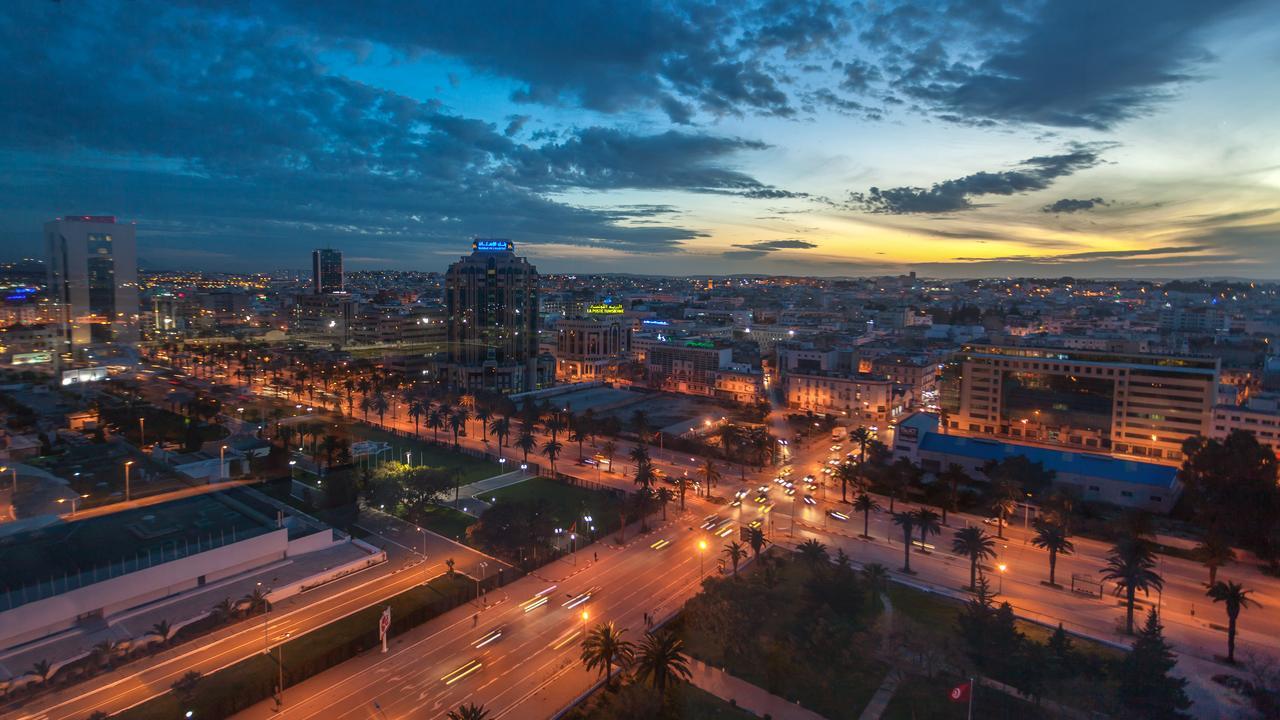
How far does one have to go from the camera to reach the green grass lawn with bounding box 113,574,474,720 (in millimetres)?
16797

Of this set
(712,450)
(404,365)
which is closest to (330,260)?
(404,365)

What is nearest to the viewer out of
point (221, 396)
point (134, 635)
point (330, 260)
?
point (134, 635)

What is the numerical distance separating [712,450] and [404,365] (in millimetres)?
44311

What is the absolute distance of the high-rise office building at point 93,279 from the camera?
4303cm

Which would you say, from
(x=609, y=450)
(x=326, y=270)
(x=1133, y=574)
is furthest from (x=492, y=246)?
(x=326, y=270)

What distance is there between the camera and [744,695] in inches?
704

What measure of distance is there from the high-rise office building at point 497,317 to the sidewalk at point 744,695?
52.9 m

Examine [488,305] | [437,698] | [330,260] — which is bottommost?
[437,698]

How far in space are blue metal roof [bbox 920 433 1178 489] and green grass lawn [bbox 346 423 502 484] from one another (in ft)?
88.0

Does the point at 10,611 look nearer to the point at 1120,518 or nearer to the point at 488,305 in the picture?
the point at 1120,518

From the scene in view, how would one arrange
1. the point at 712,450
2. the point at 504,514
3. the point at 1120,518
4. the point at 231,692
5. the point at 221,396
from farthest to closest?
the point at 221,396
the point at 712,450
the point at 1120,518
the point at 504,514
the point at 231,692

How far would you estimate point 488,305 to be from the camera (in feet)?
235

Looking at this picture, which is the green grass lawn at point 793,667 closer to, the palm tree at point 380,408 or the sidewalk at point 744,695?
the sidewalk at point 744,695

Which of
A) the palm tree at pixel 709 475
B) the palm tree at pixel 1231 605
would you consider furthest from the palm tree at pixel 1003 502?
the palm tree at pixel 709 475
